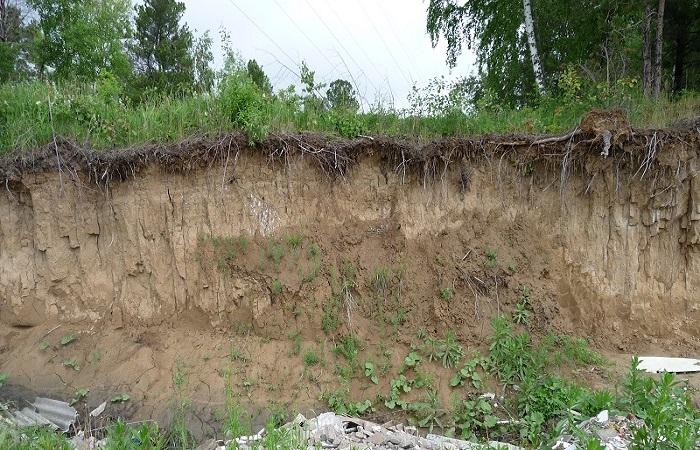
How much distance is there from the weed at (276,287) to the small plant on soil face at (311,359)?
3.01 feet

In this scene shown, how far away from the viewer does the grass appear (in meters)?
6.98

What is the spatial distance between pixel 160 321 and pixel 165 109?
313 cm

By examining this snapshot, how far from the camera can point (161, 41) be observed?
2205cm

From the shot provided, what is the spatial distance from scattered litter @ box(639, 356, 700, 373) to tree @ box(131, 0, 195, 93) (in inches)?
793

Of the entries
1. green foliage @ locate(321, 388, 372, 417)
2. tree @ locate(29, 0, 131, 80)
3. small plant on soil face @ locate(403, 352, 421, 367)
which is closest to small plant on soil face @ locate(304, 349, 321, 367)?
green foliage @ locate(321, 388, 372, 417)

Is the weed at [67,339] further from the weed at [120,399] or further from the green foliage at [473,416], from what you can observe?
the green foliage at [473,416]

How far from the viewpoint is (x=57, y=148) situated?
6.87 metres

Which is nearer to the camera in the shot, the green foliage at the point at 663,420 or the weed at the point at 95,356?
the green foliage at the point at 663,420

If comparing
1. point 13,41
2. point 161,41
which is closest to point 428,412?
point 13,41

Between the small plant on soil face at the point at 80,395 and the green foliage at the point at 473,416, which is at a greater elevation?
the small plant on soil face at the point at 80,395

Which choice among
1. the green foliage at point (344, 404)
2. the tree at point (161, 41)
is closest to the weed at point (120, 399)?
the green foliage at point (344, 404)

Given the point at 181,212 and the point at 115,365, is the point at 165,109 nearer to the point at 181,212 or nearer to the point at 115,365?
the point at 181,212

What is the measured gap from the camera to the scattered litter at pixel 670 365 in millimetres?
5996

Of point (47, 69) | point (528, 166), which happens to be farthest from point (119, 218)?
point (47, 69)
